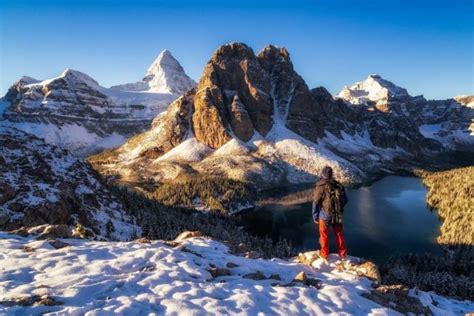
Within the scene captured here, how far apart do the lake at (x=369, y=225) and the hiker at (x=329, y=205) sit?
73.7 meters


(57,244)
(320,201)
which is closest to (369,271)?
(320,201)

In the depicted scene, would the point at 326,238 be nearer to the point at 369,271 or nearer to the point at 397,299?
the point at 369,271

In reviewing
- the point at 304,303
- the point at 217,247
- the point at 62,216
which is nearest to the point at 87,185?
the point at 62,216

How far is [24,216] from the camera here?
49594mm

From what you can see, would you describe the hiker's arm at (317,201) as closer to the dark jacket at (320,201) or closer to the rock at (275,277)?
the dark jacket at (320,201)

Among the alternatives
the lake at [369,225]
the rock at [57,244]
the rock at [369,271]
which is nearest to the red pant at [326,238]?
the rock at [369,271]

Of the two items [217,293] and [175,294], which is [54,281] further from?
[217,293]

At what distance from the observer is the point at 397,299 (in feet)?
56.7

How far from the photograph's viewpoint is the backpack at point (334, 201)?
21.4 meters

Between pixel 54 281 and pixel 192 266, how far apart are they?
6348 mm

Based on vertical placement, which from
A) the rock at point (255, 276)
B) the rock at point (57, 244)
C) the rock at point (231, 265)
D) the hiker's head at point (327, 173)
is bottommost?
the rock at point (255, 276)

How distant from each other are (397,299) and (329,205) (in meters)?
6.13

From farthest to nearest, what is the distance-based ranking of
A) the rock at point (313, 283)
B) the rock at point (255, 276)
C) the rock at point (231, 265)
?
the rock at point (231, 265) → the rock at point (255, 276) → the rock at point (313, 283)

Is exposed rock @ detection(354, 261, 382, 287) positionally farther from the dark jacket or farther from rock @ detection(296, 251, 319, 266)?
the dark jacket
